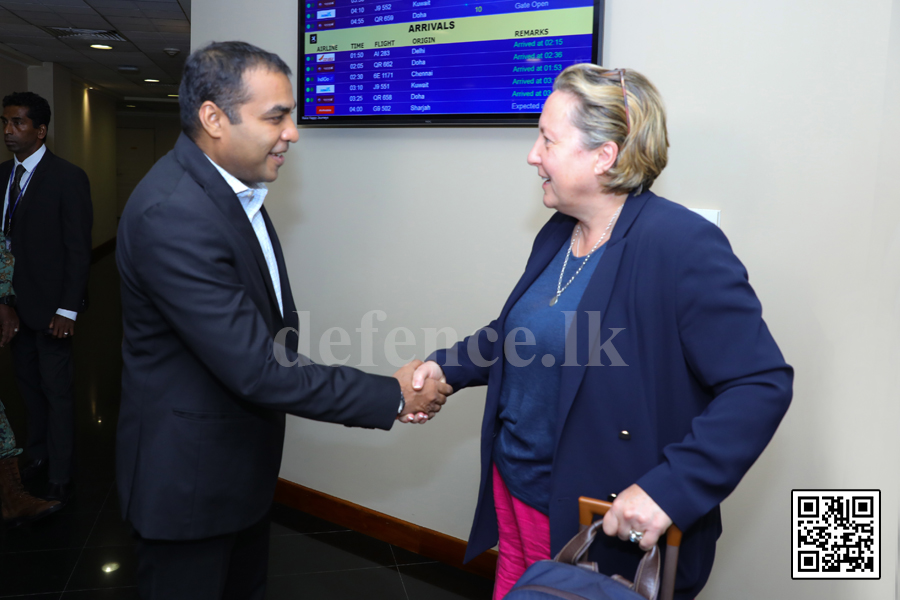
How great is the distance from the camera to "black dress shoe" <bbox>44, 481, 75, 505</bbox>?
3.15m

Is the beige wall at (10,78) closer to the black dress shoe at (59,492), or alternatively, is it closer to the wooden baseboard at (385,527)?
the black dress shoe at (59,492)

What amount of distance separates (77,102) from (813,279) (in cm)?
1285

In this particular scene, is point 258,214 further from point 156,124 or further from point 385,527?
point 156,124

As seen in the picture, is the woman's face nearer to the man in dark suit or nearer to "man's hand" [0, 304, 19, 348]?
the man in dark suit

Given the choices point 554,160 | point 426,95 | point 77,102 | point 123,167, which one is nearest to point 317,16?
point 426,95

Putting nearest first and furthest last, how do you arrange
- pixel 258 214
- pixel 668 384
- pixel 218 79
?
pixel 668 384
pixel 218 79
pixel 258 214

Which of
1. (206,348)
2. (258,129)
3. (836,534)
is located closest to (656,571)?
(206,348)

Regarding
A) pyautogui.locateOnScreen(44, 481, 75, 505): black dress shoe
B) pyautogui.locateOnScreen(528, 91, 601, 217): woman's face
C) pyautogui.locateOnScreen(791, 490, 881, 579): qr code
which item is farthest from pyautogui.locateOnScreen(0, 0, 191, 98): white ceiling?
pyautogui.locateOnScreen(791, 490, 881, 579): qr code

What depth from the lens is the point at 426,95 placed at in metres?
2.54

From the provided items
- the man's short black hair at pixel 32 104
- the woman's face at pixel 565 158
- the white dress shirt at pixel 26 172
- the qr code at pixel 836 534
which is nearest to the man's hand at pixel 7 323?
the white dress shirt at pixel 26 172

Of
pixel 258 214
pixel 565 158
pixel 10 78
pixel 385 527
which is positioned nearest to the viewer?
pixel 565 158

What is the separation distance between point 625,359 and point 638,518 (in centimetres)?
31

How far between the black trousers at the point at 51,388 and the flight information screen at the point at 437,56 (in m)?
1.78

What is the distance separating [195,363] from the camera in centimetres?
154
